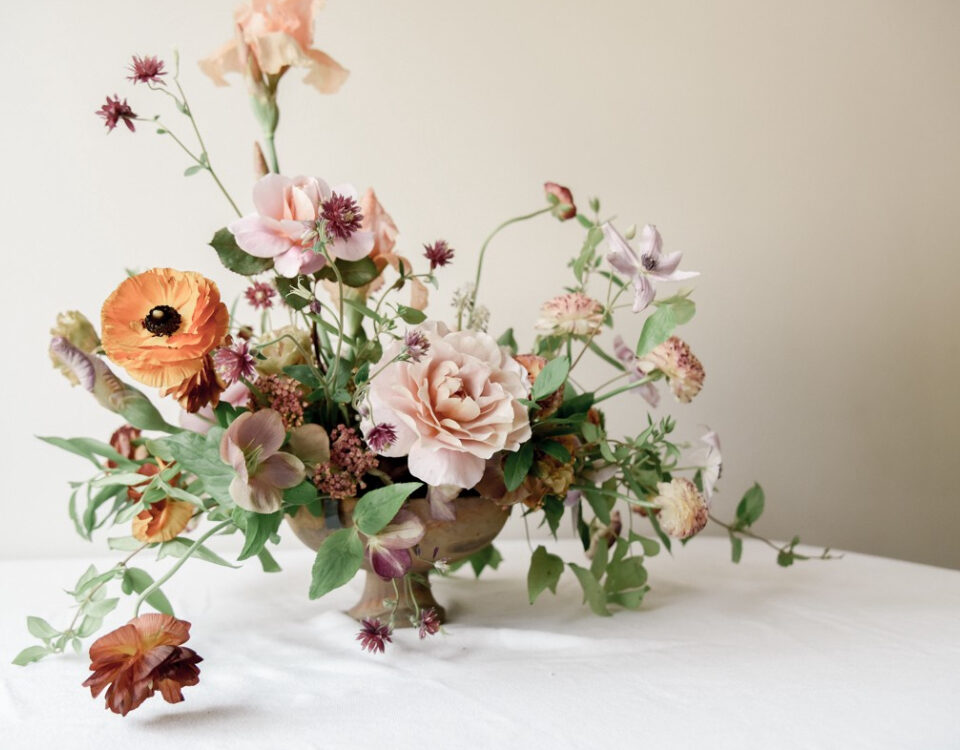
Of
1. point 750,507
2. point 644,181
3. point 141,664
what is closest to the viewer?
point 141,664

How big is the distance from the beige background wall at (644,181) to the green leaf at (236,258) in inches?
25.5

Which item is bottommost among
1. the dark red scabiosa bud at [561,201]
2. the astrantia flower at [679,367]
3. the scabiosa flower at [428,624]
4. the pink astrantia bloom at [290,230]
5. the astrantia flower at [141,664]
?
the astrantia flower at [141,664]

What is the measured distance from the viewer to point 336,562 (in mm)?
675

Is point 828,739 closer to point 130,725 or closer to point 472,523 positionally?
point 472,523

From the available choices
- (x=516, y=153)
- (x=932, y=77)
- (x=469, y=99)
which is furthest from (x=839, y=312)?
(x=469, y=99)

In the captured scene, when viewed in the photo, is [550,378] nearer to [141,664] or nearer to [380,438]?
[380,438]

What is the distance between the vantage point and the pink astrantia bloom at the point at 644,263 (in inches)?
29.7

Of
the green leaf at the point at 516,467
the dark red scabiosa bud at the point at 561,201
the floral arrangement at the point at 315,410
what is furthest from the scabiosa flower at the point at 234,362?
the dark red scabiosa bud at the point at 561,201

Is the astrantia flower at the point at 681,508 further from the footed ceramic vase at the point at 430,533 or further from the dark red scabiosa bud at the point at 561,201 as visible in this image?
the dark red scabiosa bud at the point at 561,201

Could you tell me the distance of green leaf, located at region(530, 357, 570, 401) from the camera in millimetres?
704

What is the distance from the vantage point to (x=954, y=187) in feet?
4.91

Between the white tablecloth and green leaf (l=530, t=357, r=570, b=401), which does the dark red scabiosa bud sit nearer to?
green leaf (l=530, t=357, r=570, b=401)

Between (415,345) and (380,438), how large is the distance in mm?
75

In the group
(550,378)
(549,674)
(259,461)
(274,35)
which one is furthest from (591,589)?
(274,35)
